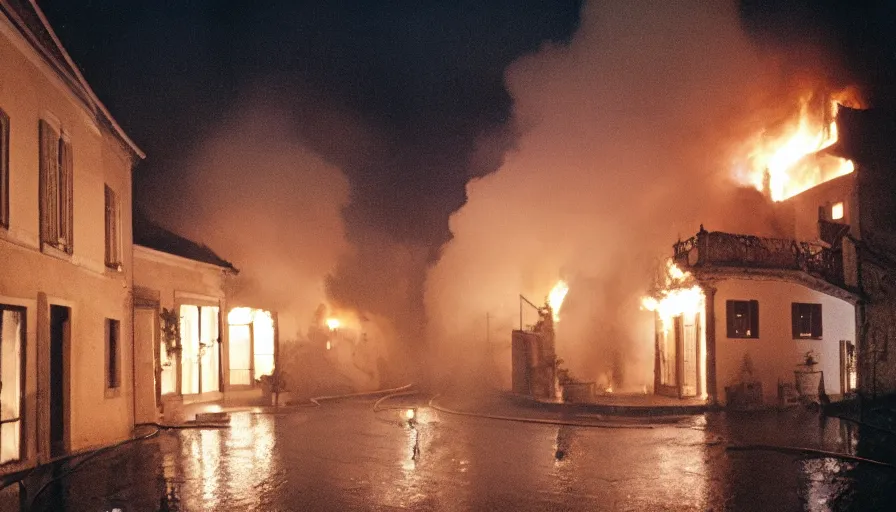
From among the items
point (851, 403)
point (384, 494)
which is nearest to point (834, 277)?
point (851, 403)

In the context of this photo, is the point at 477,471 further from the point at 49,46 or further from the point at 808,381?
the point at 808,381

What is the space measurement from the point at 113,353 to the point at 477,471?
8.85 meters

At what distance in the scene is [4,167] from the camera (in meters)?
9.77

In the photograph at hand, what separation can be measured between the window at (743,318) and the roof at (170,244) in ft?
55.4

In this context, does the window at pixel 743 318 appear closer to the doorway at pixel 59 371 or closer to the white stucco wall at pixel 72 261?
the white stucco wall at pixel 72 261

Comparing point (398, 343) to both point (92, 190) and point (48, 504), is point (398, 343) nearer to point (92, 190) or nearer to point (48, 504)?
point (92, 190)

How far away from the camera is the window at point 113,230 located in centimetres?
1474

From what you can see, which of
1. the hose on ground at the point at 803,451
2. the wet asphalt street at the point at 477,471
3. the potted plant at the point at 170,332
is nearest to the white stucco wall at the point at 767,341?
the wet asphalt street at the point at 477,471

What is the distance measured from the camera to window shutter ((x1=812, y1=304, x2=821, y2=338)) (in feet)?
71.1

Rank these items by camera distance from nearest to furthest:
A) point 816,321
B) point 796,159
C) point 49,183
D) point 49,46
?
point 49,46 → point 49,183 → point 816,321 → point 796,159

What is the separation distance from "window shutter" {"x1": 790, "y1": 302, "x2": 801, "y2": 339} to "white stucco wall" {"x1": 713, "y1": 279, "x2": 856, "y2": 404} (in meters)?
0.10

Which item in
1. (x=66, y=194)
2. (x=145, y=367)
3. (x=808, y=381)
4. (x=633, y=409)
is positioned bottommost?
(x=633, y=409)

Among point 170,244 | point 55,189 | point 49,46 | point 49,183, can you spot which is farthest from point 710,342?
point 49,46

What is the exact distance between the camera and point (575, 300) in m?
28.5
